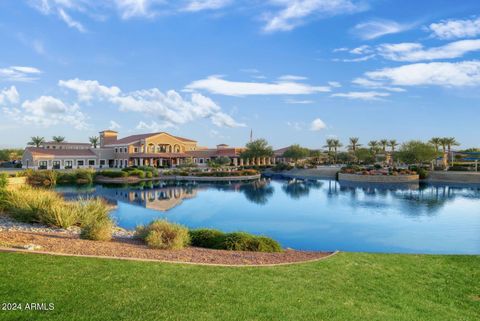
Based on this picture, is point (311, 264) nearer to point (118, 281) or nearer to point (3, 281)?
point (118, 281)

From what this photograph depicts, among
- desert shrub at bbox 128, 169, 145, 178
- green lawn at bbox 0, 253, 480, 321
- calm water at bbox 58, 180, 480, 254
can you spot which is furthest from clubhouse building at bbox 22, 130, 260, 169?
green lawn at bbox 0, 253, 480, 321

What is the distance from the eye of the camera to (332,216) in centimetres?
1962

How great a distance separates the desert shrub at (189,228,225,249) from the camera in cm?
996

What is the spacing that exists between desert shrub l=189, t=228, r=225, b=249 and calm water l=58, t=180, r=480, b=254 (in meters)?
3.91

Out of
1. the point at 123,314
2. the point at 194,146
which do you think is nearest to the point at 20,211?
the point at 123,314

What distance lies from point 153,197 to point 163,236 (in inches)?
757

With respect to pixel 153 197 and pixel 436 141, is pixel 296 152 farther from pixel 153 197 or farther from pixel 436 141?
pixel 153 197

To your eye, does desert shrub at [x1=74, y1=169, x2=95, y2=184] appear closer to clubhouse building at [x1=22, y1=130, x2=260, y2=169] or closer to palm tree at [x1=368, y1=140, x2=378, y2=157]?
clubhouse building at [x1=22, y1=130, x2=260, y2=169]

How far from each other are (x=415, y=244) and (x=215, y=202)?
14.2m

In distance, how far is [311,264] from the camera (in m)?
7.63

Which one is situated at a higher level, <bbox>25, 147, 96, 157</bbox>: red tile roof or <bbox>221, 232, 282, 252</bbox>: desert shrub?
<bbox>25, 147, 96, 157</bbox>: red tile roof

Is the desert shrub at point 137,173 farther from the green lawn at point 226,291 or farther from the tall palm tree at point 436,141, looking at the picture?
the tall palm tree at point 436,141

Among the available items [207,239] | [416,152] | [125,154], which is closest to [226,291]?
[207,239]

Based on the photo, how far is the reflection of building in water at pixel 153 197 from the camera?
2316 centimetres
